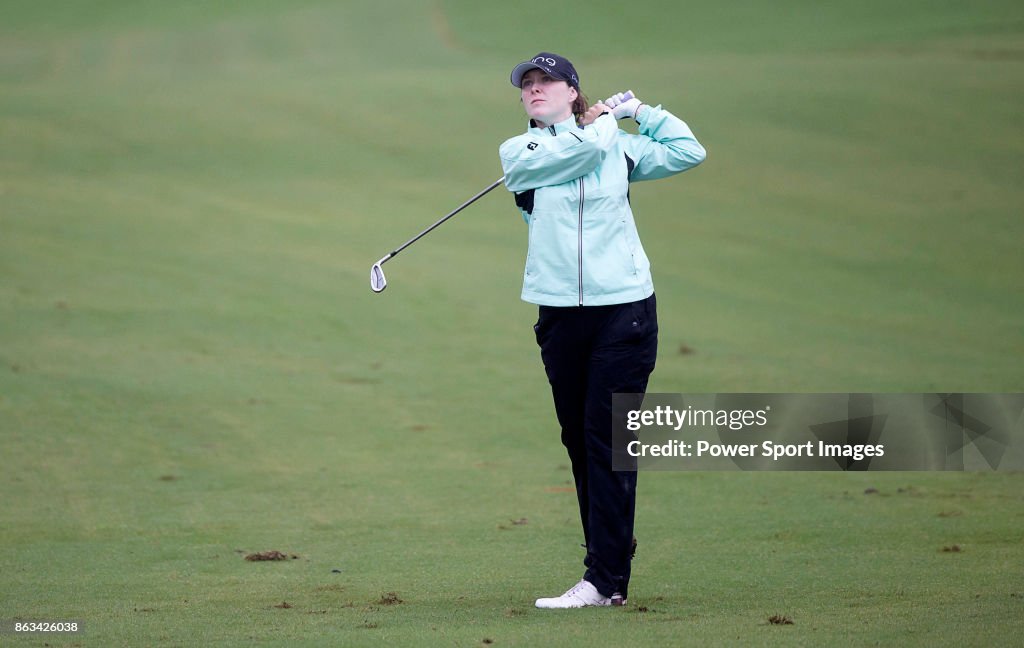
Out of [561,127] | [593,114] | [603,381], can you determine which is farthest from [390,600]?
[593,114]

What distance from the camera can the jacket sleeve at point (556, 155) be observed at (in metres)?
5.34

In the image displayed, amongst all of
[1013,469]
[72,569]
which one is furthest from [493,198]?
[72,569]

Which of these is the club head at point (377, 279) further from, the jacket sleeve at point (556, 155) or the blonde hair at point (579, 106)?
the blonde hair at point (579, 106)

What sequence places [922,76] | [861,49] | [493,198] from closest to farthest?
[493,198]
[922,76]
[861,49]

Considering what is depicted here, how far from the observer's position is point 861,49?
32.8 meters

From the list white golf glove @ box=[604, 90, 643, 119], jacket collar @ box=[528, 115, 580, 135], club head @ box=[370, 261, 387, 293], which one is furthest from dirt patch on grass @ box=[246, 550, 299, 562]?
white golf glove @ box=[604, 90, 643, 119]

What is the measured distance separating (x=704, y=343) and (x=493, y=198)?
749 centimetres

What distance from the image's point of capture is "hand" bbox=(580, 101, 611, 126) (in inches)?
222

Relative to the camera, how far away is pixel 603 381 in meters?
5.49

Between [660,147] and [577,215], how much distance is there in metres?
0.55

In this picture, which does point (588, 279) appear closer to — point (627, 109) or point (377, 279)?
point (627, 109)

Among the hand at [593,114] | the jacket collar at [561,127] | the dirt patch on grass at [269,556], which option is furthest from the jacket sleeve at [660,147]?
the dirt patch on grass at [269,556]

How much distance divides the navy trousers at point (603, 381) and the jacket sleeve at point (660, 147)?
551mm

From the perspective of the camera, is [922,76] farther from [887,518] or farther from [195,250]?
[887,518]
